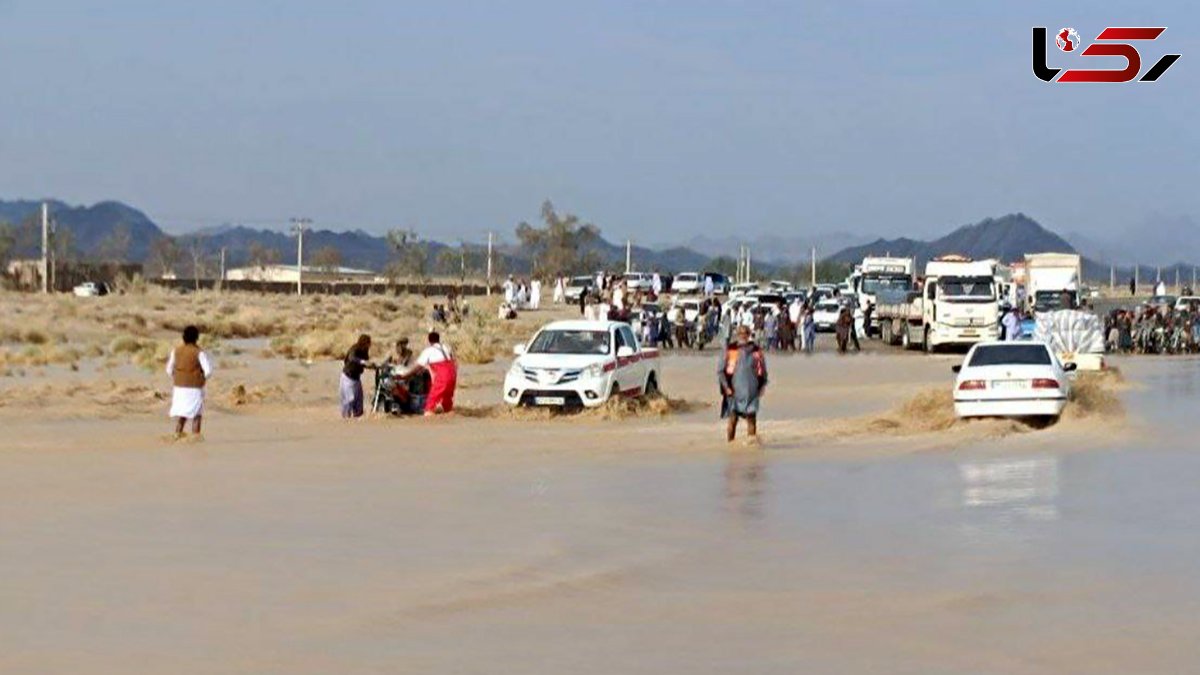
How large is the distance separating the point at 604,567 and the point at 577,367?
1599 centimetres

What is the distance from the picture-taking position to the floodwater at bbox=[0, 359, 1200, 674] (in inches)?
444

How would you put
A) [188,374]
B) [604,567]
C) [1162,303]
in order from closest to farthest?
1. [604,567]
2. [188,374]
3. [1162,303]

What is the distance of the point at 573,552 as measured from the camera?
15742 millimetres

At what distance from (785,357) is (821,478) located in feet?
114

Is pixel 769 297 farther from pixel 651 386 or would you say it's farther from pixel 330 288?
pixel 330 288

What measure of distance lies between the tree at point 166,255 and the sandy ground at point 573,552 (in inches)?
6421

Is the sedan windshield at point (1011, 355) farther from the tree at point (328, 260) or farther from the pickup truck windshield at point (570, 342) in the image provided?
the tree at point (328, 260)

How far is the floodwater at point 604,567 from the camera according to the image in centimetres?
1128

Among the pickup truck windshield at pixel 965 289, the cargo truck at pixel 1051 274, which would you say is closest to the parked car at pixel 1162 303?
the cargo truck at pixel 1051 274

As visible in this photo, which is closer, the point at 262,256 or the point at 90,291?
the point at 90,291

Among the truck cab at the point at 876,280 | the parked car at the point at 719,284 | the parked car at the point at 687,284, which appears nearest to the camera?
the truck cab at the point at 876,280

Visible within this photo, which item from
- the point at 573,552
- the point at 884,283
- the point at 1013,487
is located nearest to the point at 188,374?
the point at 1013,487

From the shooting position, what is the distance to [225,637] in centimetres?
1169

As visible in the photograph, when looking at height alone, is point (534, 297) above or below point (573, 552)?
above
